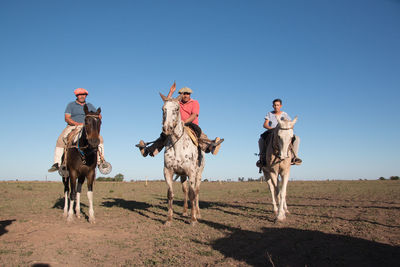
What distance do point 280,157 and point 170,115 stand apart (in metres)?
3.71

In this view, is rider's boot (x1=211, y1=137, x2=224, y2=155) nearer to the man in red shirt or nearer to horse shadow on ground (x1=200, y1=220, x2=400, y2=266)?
the man in red shirt

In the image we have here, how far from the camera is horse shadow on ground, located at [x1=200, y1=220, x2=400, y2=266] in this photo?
5168 mm

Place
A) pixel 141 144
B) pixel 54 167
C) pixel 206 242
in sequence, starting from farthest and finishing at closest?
pixel 54 167
pixel 141 144
pixel 206 242

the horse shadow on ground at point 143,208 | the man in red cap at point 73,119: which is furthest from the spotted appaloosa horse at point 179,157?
the man in red cap at point 73,119

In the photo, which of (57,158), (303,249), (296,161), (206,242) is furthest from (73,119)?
(303,249)

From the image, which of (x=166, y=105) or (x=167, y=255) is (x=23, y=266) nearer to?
(x=167, y=255)

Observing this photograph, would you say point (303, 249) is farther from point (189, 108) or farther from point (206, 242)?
point (189, 108)

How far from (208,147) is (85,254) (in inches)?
207

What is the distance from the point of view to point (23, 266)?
5.19 metres

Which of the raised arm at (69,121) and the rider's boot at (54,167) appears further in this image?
the rider's boot at (54,167)

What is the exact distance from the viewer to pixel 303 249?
5.90 metres

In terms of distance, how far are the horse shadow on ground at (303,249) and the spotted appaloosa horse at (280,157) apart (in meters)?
1.99

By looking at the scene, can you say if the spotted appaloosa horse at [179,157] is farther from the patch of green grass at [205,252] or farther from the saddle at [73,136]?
the saddle at [73,136]

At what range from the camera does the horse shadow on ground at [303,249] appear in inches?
203
